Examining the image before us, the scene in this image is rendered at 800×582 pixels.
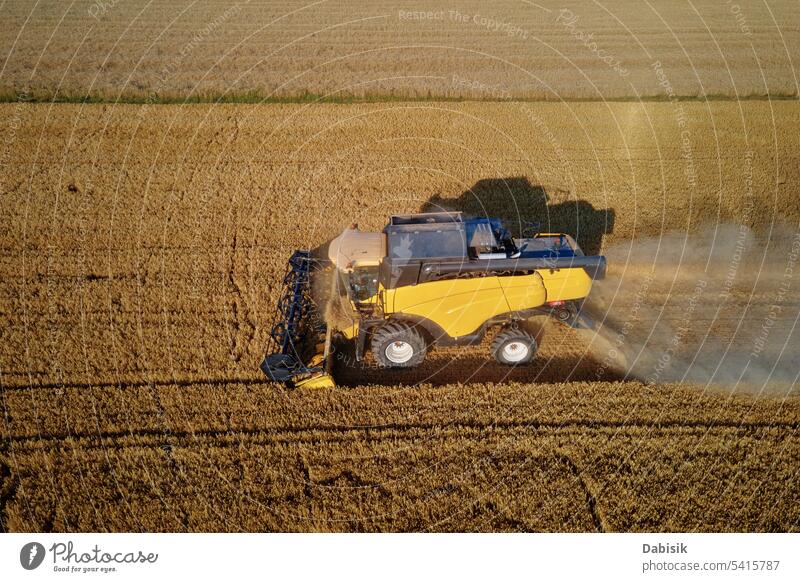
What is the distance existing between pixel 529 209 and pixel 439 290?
6.68 m

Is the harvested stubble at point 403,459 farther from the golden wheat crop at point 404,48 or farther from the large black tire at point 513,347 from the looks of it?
the golden wheat crop at point 404,48

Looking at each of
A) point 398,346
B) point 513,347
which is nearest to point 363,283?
point 398,346

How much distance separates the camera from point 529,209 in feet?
46.1

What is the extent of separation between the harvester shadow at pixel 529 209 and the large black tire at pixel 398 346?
5.24 metres

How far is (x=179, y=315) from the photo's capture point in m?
10.6

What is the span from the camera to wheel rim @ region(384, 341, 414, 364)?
897cm

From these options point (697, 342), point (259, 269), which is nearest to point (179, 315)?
point (259, 269)

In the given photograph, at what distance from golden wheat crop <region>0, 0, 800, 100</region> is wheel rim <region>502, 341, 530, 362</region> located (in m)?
14.5

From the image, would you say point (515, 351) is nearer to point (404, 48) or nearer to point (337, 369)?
point (337, 369)

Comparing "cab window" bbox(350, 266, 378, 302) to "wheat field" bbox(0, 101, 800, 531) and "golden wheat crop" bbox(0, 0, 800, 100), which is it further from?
"golden wheat crop" bbox(0, 0, 800, 100)

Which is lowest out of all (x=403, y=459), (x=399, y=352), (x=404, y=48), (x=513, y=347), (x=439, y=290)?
(x=403, y=459)

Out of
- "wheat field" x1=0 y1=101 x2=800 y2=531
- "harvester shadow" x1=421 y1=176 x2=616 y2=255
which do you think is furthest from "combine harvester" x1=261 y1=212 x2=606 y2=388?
"harvester shadow" x1=421 y1=176 x2=616 y2=255

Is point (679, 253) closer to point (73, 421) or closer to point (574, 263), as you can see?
point (574, 263)

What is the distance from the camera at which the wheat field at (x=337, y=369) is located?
735 cm
